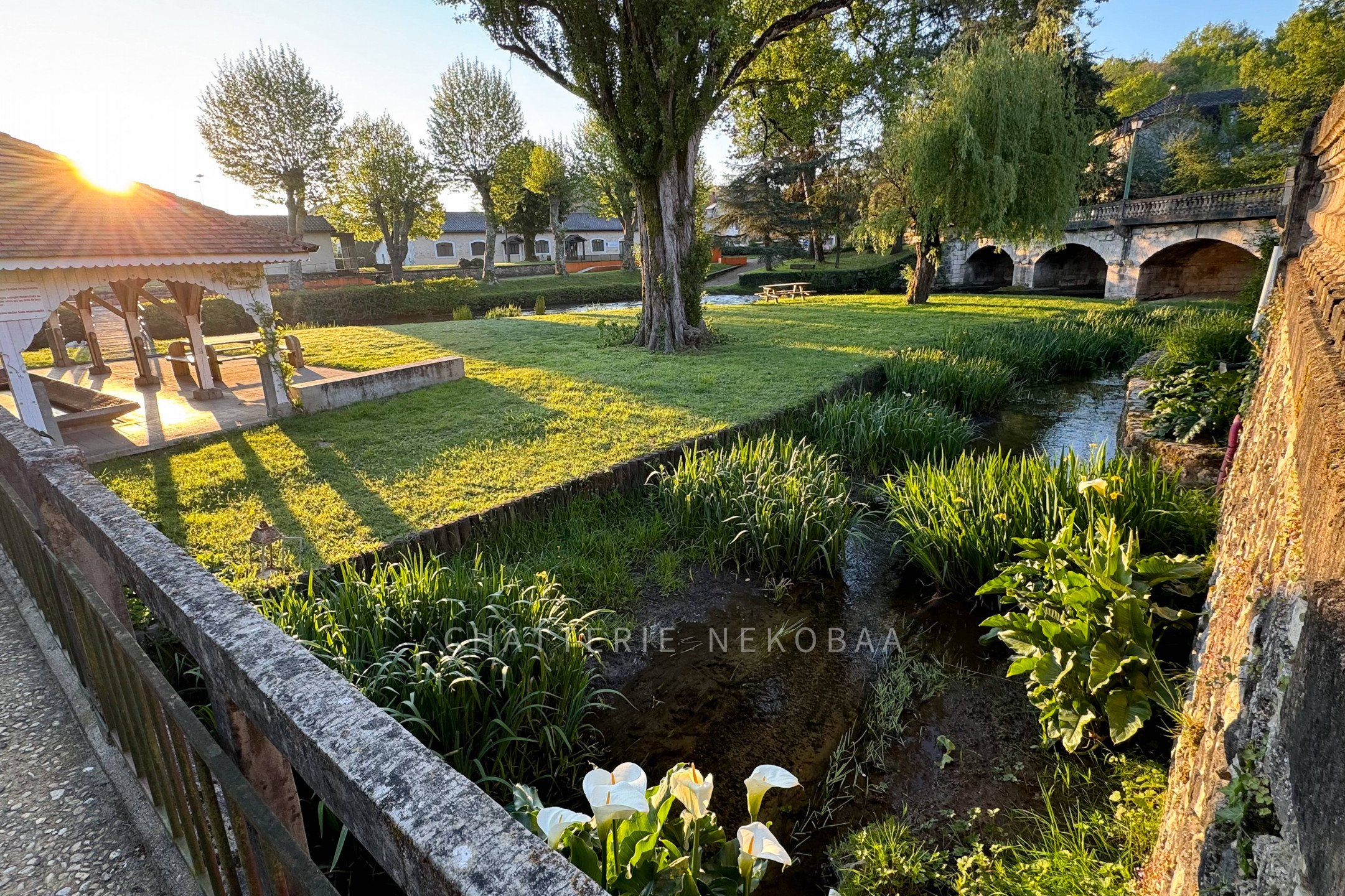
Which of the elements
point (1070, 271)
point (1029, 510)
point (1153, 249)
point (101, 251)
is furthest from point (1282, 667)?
point (1070, 271)

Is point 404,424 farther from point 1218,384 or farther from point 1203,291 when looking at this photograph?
point 1203,291

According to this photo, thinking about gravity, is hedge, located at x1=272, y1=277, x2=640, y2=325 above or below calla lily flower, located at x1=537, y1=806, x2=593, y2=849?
above

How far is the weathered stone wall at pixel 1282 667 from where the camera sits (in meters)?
0.86

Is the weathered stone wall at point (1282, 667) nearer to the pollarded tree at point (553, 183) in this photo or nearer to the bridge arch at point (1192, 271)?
the bridge arch at point (1192, 271)

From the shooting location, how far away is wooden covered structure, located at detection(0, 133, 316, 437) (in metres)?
6.51

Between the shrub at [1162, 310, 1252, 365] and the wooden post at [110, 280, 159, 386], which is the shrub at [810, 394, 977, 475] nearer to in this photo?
the shrub at [1162, 310, 1252, 365]

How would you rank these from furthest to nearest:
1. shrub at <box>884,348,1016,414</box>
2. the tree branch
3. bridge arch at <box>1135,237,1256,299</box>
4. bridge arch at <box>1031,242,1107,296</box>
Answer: bridge arch at <box>1031,242,1107,296</box> < bridge arch at <box>1135,237,1256,299</box> < the tree branch < shrub at <box>884,348,1016,414</box>

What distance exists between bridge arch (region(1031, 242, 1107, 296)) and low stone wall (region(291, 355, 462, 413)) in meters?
28.5

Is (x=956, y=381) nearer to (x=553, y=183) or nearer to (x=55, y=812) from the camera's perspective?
(x=55, y=812)

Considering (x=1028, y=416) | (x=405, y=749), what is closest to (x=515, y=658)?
(x=405, y=749)

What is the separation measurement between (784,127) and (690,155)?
13.8ft

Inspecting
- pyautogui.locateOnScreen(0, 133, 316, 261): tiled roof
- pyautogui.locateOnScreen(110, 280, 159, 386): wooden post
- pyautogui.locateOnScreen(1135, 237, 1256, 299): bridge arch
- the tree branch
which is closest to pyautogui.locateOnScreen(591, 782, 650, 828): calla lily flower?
pyautogui.locateOnScreen(0, 133, 316, 261): tiled roof

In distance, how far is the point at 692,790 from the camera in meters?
1.70

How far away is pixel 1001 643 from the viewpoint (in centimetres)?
447
